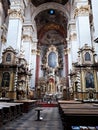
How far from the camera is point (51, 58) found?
75.5ft

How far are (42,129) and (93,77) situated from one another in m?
6.86

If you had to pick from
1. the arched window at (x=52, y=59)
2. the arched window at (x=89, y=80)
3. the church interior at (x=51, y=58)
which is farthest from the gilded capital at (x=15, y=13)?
the arched window at (x=52, y=59)

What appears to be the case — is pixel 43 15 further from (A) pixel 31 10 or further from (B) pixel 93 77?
(B) pixel 93 77

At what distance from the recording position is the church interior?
6.36 m

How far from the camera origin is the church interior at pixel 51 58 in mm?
6361

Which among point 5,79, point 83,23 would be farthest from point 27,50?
point 83,23

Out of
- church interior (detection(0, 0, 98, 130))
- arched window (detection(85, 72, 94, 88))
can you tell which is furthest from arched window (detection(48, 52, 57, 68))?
arched window (detection(85, 72, 94, 88))

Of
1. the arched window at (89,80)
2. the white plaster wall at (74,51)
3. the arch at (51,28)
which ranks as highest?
the arch at (51,28)

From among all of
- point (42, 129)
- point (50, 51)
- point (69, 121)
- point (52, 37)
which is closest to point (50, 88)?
point (50, 51)

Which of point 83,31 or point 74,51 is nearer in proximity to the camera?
point 83,31

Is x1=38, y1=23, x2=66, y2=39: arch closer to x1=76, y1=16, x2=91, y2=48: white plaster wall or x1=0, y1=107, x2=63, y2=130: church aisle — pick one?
x1=76, y1=16, x2=91, y2=48: white plaster wall

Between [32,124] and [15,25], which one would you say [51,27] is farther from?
[32,124]

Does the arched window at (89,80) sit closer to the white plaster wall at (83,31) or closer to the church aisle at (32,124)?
the white plaster wall at (83,31)

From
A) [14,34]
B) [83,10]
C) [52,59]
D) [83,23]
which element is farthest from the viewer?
[52,59]
